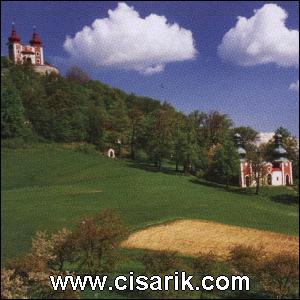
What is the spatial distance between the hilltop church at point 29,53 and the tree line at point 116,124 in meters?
0.94

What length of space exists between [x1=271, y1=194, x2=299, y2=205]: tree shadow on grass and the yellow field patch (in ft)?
43.2

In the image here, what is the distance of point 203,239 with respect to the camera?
26125mm

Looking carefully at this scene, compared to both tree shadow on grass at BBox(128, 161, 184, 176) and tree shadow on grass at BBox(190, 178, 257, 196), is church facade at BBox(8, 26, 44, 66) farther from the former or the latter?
tree shadow on grass at BBox(190, 178, 257, 196)

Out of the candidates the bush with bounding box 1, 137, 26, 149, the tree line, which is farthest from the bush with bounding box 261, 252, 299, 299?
the bush with bounding box 1, 137, 26, 149

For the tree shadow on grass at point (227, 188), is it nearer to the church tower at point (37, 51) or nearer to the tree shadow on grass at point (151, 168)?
the tree shadow on grass at point (151, 168)

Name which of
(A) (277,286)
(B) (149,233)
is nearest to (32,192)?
(B) (149,233)

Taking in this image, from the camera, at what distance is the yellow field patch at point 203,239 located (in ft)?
79.7

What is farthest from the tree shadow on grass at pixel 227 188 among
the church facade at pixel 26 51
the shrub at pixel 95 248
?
the shrub at pixel 95 248

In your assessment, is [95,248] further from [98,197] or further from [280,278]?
[98,197]

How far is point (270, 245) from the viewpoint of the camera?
2519cm

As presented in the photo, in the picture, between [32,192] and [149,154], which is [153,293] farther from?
[149,154]

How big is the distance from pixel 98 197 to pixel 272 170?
68.4 ft

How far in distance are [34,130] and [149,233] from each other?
15866mm

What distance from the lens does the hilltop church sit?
42250mm
